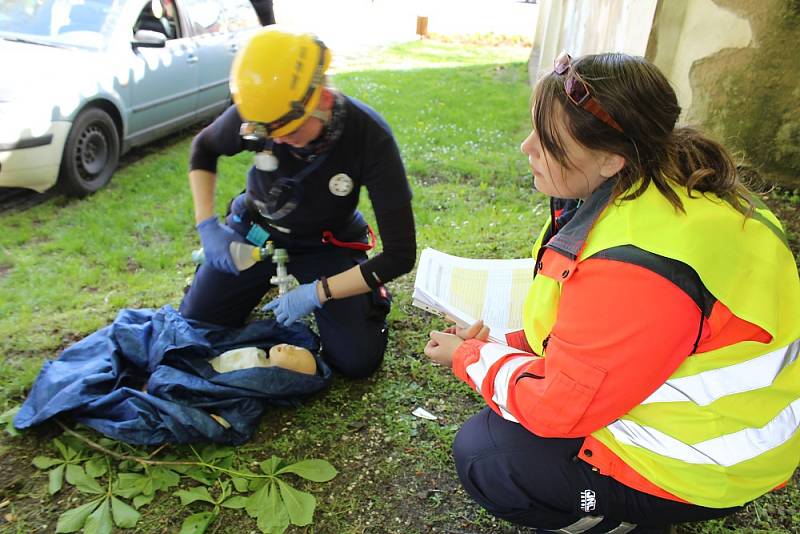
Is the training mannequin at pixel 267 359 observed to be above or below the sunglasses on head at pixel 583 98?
below

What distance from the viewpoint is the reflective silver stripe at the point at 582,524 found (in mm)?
1504

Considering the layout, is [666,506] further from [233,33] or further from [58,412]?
[233,33]

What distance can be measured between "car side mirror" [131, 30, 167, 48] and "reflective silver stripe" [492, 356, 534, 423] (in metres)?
4.17

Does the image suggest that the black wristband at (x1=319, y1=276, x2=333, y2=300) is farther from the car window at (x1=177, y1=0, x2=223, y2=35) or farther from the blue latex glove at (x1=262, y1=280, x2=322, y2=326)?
the car window at (x1=177, y1=0, x2=223, y2=35)

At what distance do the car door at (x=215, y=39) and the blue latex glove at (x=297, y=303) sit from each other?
380 centimetres

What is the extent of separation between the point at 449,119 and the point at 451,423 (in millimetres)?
4707

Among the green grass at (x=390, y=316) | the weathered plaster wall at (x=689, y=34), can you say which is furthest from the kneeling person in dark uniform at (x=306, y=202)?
the weathered plaster wall at (x=689, y=34)

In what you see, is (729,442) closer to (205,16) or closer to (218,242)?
(218,242)

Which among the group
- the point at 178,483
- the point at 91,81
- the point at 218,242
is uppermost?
the point at 91,81

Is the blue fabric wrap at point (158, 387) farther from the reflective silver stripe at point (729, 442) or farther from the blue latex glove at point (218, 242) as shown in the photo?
the reflective silver stripe at point (729, 442)

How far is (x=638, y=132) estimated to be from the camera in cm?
126

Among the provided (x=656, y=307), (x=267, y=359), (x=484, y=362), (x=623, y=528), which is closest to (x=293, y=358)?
(x=267, y=359)

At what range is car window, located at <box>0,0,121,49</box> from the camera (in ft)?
13.6

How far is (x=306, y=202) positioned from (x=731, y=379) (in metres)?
1.55
